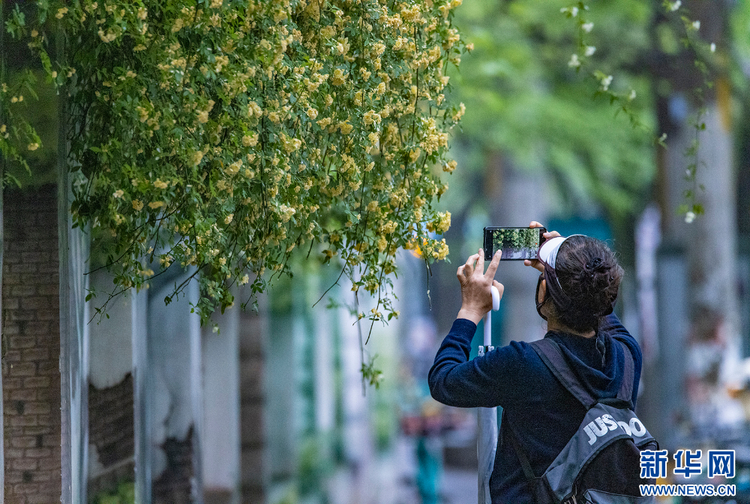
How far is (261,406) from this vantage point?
9.16m

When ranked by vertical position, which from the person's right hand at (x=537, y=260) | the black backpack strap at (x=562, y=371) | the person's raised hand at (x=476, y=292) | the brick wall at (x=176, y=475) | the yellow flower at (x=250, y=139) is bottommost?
the brick wall at (x=176, y=475)

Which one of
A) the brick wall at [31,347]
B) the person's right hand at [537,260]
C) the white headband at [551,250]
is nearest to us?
the white headband at [551,250]

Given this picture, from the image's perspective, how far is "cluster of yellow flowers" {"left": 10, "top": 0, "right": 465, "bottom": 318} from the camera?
267 centimetres

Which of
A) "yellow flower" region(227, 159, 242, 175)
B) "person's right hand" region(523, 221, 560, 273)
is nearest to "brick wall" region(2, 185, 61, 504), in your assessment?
"yellow flower" region(227, 159, 242, 175)

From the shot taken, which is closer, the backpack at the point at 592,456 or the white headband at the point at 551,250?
the backpack at the point at 592,456

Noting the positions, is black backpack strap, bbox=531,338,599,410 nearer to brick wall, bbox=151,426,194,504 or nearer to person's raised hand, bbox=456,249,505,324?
person's raised hand, bbox=456,249,505,324

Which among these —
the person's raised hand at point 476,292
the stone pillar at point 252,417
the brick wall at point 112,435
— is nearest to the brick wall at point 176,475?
the brick wall at point 112,435

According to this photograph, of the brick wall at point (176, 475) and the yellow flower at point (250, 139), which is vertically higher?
the yellow flower at point (250, 139)

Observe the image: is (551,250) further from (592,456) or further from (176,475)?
(176,475)

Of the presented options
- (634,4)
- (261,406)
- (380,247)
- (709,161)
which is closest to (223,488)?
(261,406)

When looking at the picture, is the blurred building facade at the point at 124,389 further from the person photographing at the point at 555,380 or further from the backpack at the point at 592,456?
the backpack at the point at 592,456

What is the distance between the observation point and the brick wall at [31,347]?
3248mm

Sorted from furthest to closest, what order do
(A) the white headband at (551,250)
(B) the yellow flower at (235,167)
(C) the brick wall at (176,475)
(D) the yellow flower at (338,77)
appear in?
(C) the brick wall at (176,475) < (D) the yellow flower at (338,77) < (B) the yellow flower at (235,167) < (A) the white headband at (551,250)

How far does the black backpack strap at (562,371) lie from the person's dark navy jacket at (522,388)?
15 millimetres
